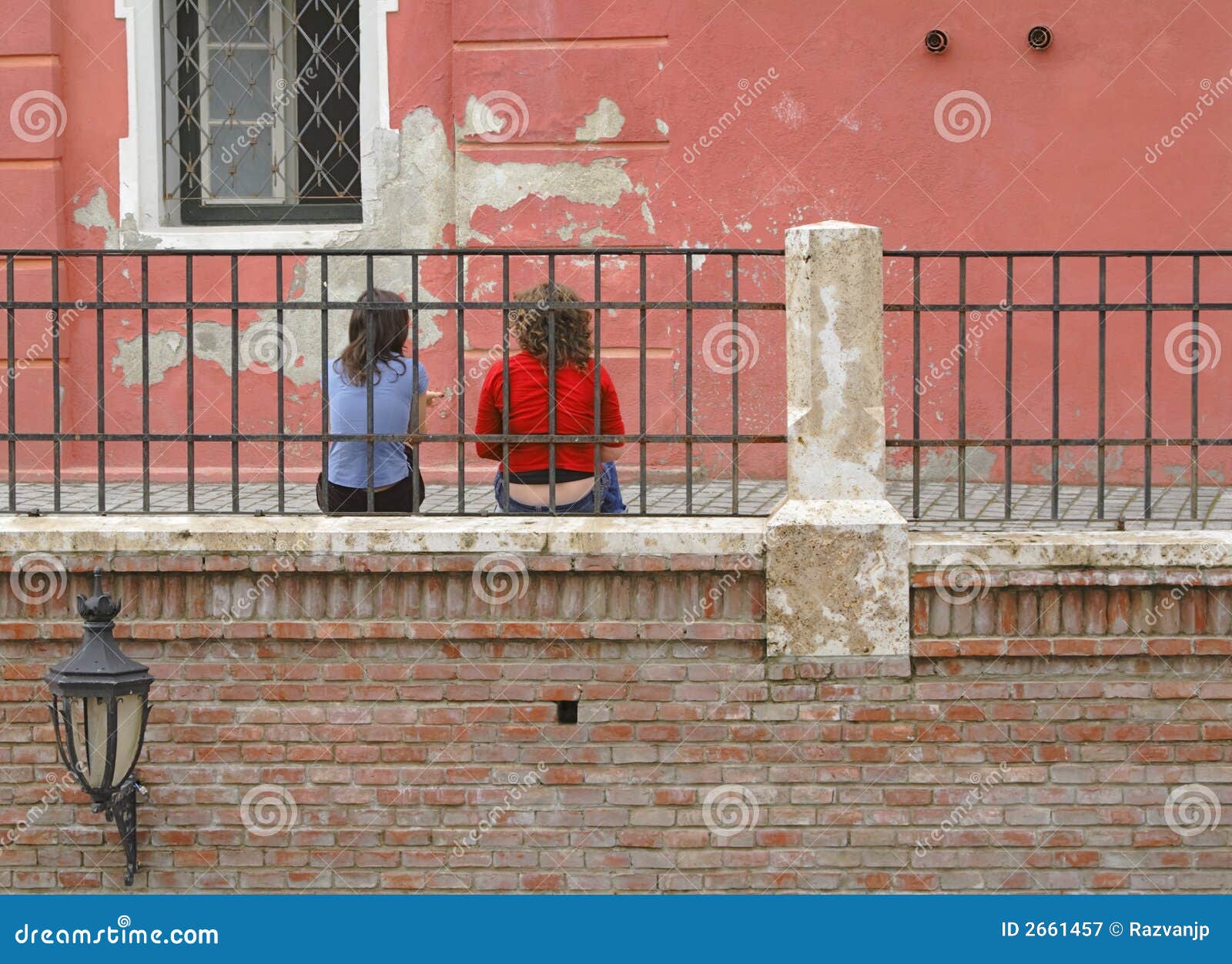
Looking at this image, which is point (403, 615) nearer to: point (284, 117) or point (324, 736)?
point (324, 736)

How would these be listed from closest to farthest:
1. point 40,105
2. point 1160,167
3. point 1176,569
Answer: point 1176,569
point 1160,167
point 40,105

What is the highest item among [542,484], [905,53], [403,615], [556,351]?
[905,53]

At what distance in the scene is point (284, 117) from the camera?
31.8 feet

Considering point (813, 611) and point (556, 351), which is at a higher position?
point (556, 351)

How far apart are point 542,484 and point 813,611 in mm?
1141

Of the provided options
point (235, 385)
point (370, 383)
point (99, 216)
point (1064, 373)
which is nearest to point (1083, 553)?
point (370, 383)

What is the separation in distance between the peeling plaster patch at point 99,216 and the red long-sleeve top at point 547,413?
459cm

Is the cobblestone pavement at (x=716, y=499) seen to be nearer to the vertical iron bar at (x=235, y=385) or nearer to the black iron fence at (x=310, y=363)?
the black iron fence at (x=310, y=363)

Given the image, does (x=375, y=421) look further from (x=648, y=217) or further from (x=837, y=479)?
(x=648, y=217)

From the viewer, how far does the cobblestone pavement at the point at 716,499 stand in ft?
24.5

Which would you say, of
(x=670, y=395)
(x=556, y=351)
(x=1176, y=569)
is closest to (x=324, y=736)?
(x=556, y=351)

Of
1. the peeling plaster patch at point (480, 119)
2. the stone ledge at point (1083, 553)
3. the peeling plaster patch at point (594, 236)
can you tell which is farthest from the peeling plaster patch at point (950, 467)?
the stone ledge at point (1083, 553)

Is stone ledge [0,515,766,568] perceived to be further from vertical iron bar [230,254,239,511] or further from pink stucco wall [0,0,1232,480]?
pink stucco wall [0,0,1232,480]

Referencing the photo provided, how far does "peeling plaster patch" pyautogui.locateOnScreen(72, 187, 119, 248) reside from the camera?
9.70 meters
